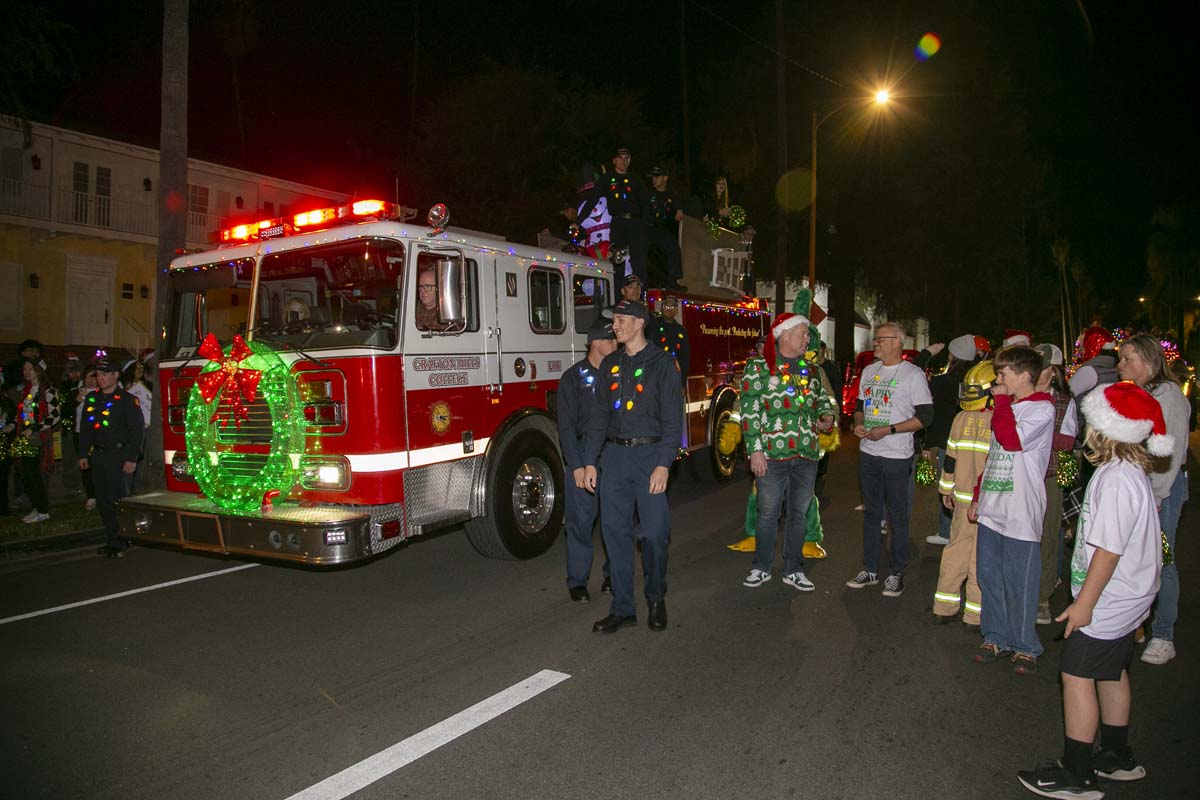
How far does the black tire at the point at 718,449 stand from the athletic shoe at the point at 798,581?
182 inches

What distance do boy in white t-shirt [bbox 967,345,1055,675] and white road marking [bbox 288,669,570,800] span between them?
8.15 ft

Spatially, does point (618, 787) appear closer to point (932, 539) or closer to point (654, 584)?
point (654, 584)

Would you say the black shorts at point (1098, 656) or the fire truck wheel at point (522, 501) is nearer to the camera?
the black shorts at point (1098, 656)

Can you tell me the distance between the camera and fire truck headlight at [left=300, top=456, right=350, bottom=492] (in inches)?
221

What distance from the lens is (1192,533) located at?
7980mm

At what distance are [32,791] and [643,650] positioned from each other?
3.07 metres

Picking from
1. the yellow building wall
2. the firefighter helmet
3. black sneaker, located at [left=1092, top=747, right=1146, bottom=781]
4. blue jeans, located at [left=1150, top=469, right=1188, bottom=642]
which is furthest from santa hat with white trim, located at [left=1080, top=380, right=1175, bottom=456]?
the yellow building wall

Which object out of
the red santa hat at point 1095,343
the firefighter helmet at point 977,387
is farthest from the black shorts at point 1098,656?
the red santa hat at point 1095,343

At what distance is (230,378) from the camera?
229 inches

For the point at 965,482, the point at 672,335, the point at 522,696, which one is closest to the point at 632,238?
the point at 672,335

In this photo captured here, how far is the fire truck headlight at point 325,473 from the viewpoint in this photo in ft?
18.4

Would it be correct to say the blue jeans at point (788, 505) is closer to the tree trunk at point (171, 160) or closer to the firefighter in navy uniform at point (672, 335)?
the firefighter in navy uniform at point (672, 335)

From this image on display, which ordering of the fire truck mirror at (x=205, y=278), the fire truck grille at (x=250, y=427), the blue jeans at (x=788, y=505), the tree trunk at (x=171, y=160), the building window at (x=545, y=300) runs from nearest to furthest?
the fire truck grille at (x=250, y=427), the blue jeans at (x=788, y=505), the fire truck mirror at (x=205, y=278), the building window at (x=545, y=300), the tree trunk at (x=171, y=160)

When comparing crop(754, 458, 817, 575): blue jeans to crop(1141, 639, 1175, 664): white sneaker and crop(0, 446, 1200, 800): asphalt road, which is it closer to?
crop(0, 446, 1200, 800): asphalt road
